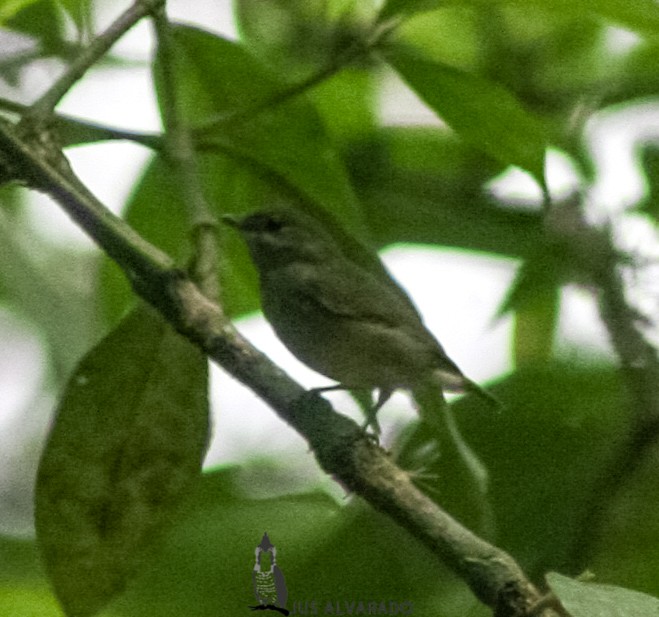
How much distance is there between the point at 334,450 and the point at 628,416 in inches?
20.9

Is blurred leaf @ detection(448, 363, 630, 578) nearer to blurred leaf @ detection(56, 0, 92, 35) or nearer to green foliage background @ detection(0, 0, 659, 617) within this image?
green foliage background @ detection(0, 0, 659, 617)

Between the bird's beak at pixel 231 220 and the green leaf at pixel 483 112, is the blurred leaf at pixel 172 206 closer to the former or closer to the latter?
the bird's beak at pixel 231 220

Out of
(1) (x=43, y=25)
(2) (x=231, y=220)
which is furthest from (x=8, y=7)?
(2) (x=231, y=220)

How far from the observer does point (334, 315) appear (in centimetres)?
226

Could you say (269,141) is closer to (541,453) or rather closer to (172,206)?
(172,206)

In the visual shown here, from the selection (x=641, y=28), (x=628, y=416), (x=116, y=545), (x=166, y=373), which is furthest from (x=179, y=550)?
(x=641, y=28)

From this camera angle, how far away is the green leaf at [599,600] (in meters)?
0.93

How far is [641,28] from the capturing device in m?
1.34

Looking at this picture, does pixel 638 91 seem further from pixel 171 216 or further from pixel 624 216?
pixel 171 216

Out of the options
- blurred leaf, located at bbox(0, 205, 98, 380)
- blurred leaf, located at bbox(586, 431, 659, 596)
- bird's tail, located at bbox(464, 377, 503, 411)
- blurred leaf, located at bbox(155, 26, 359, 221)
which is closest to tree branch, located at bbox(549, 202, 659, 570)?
blurred leaf, located at bbox(586, 431, 659, 596)

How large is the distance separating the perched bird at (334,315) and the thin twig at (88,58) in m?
0.60

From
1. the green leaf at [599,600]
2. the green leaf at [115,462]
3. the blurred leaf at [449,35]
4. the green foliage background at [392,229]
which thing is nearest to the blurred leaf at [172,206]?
the green foliage background at [392,229]

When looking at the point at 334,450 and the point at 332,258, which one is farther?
the point at 332,258

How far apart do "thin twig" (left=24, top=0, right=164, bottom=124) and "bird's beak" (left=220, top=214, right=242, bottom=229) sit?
0.34 metres
